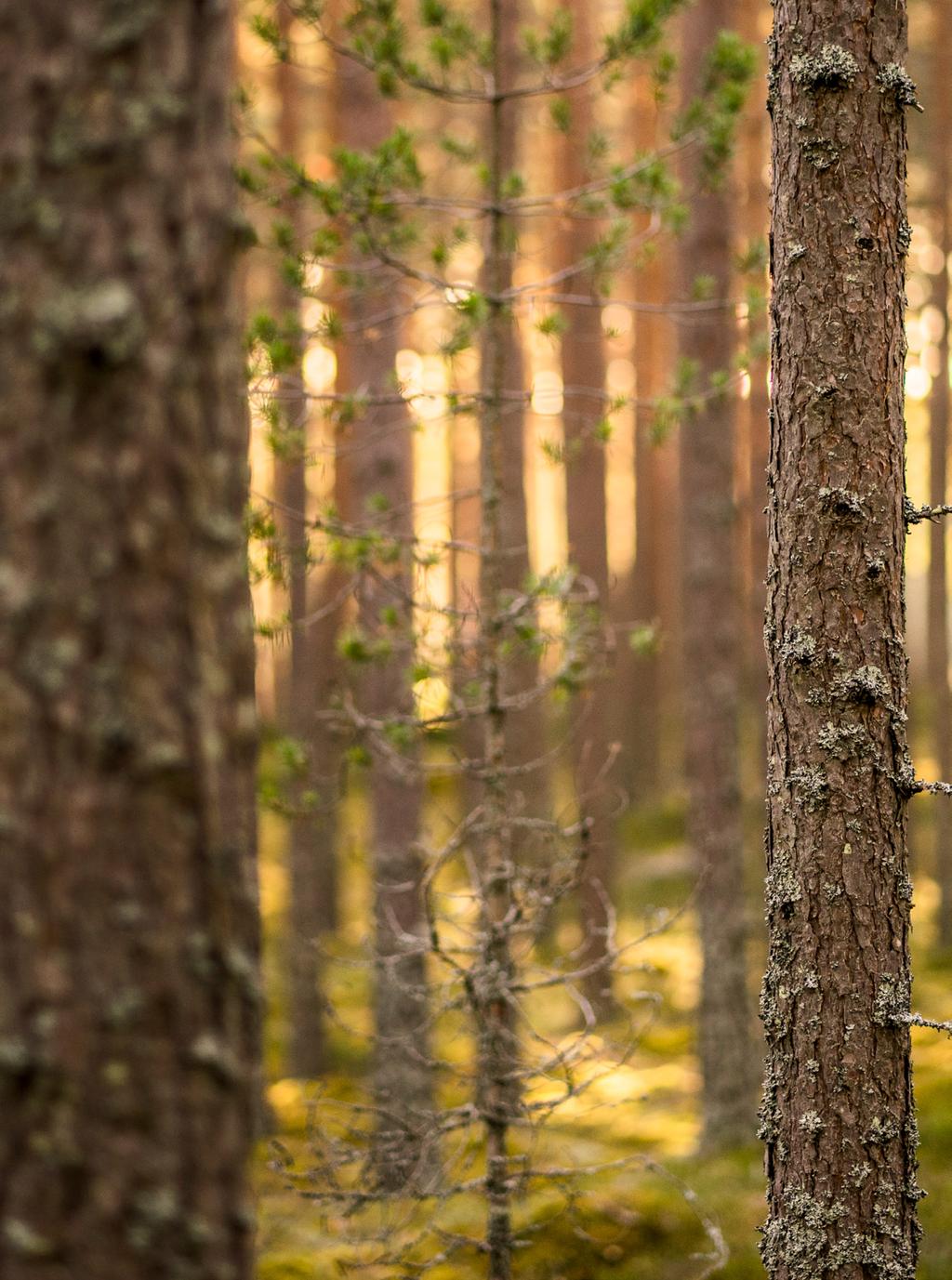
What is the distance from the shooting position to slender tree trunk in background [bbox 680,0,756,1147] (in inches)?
320

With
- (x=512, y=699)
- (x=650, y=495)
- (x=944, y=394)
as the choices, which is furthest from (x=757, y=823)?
(x=512, y=699)

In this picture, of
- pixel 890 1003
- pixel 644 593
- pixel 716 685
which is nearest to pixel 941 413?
pixel 716 685

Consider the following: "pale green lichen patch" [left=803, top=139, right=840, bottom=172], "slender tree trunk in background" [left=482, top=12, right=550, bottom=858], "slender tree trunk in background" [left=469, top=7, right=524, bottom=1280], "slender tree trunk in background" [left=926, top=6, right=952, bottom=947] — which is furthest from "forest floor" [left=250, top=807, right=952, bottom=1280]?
"pale green lichen patch" [left=803, top=139, right=840, bottom=172]

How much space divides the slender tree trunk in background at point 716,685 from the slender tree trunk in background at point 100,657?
6.51m

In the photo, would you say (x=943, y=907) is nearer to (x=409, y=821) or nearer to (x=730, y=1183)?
(x=730, y=1183)

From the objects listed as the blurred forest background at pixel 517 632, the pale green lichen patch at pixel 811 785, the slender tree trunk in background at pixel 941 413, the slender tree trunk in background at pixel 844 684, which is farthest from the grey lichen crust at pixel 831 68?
the slender tree trunk in background at pixel 941 413

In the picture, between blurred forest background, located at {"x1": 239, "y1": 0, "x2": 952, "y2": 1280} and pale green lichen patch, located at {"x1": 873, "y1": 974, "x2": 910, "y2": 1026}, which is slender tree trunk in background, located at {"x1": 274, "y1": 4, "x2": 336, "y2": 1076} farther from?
pale green lichen patch, located at {"x1": 873, "y1": 974, "x2": 910, "y2": 1026}

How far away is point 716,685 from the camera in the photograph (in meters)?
8.30

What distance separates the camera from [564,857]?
5.03 meters

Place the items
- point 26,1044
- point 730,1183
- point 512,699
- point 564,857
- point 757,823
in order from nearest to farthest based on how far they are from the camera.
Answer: point 26,1044, point 564,857, point 512,699, point 730,1183, point 757,823

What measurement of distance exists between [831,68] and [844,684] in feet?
6.31

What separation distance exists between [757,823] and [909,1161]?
44.6 feet

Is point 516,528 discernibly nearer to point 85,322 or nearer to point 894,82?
point 894,82

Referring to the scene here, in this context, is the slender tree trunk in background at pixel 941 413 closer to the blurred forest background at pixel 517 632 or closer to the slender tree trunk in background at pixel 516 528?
the blurred forest background at pixel 517 632
